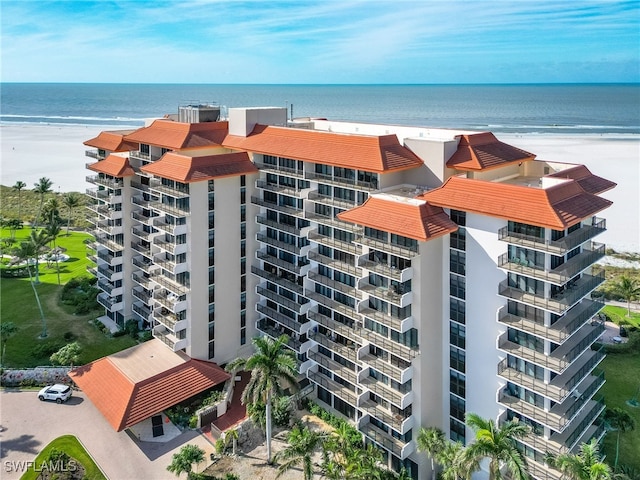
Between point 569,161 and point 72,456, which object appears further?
point 569,161

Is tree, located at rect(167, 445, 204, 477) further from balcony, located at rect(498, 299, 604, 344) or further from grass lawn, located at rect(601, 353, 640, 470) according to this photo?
grass lawn, located at rect(601, 353, 640, 470)

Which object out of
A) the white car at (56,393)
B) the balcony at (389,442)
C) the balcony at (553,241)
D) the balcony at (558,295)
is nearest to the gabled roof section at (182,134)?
the white car at (56,393)

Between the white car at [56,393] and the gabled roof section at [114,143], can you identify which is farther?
the gabled roof section at [114,143]

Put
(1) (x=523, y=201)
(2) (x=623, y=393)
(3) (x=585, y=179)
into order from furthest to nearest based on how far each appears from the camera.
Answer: (2) (x=623, y=393) → (3) (x=585, y=179) → (1) (x=523, y=201)

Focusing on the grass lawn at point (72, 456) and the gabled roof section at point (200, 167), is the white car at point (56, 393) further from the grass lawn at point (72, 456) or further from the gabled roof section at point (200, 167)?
the gabled roof section at point (200, 167)

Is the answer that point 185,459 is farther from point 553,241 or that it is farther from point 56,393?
point 553,241

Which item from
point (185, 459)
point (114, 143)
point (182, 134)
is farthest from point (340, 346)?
point (114, 143)

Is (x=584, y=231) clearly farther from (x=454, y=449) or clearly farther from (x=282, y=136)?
(x=282, y=136)
